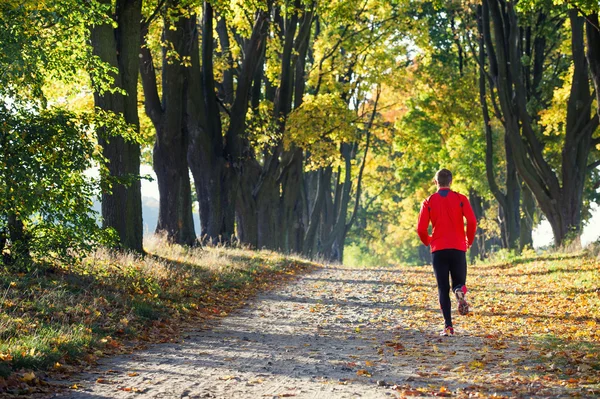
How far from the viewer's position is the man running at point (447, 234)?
1006 centimetres

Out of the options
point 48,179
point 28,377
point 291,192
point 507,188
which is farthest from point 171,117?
point 507,188

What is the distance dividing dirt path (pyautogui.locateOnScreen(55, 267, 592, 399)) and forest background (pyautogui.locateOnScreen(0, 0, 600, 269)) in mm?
2596

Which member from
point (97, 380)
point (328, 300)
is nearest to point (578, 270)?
point (328, 300)

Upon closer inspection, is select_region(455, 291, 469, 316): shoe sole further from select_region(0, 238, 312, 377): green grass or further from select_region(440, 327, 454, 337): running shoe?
select_region(0, 238, 312, 377): green grass

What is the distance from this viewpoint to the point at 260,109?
2864 centimetres

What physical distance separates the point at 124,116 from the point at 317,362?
8.76 m

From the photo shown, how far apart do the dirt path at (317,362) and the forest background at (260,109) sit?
102 inches

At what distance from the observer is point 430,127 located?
40344mm

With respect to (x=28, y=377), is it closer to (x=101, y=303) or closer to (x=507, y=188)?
(x=101, y=303)

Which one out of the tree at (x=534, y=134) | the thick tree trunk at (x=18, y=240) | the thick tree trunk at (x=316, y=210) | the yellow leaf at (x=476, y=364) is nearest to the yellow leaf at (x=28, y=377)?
the thick tree trunk at (x=18, y=240)

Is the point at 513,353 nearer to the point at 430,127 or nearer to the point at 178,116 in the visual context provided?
the point at 178,116

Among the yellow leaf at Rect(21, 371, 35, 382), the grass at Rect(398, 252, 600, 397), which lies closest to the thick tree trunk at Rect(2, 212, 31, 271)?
the yellow leaf at Rect(21, 371, 35, 382)

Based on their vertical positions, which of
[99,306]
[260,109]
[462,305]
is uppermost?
[260,109]

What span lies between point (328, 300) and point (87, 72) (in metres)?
6.07
